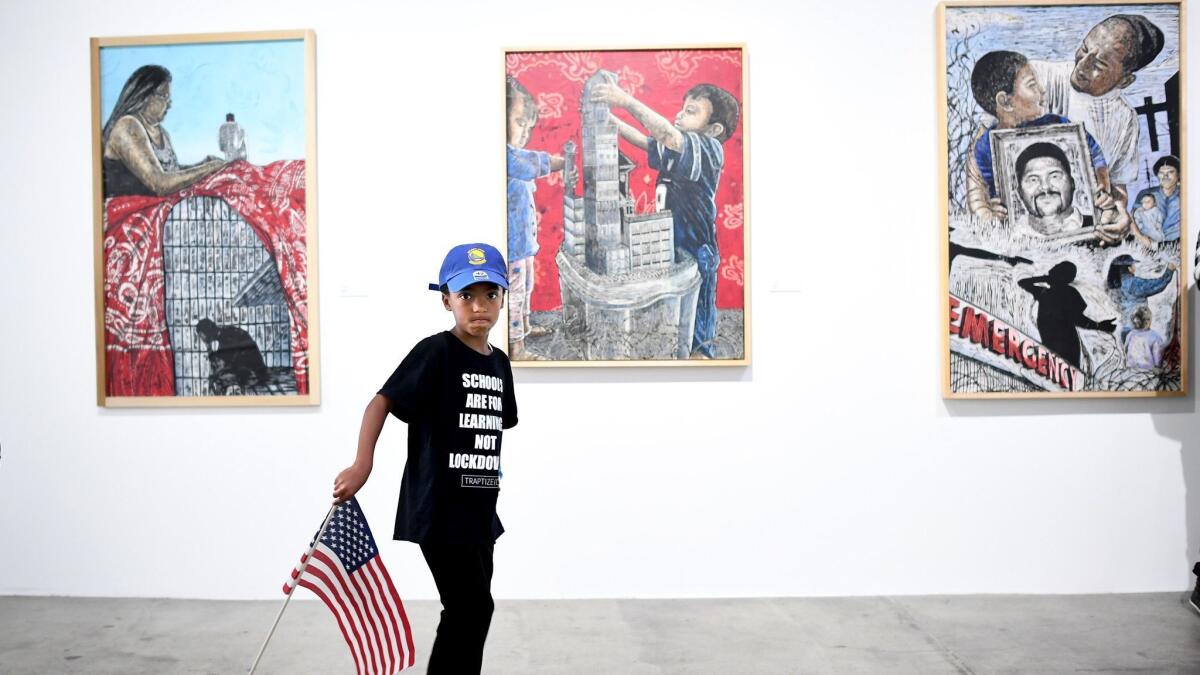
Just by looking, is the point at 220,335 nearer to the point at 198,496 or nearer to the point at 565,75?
the point at 198,496

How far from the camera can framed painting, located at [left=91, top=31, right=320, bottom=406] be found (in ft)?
12.3

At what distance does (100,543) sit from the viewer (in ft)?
12.5

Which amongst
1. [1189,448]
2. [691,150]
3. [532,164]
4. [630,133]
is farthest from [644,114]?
[1189,448]

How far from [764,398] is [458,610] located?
72.1 inches

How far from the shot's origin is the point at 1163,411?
148 inches

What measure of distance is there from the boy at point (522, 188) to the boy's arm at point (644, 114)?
11.0 inches

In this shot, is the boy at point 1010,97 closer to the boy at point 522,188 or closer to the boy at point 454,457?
the boy at point 522,188

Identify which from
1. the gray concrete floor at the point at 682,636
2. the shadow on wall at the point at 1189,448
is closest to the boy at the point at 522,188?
the gray concrete floor at the point at 682,636

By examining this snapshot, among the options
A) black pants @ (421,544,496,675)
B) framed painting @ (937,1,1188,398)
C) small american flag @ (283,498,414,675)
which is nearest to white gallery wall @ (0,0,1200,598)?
framed painting @ (937,1,1188,398)

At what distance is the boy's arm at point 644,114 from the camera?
3.70 m

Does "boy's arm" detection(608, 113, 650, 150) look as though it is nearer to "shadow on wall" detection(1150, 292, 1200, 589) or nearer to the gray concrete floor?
the gray concrete floor

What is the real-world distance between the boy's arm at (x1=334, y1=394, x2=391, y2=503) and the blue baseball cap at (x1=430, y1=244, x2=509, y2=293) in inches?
13.7

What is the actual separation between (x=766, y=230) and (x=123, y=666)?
279 cm

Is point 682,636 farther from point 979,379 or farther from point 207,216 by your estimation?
point 207,216
